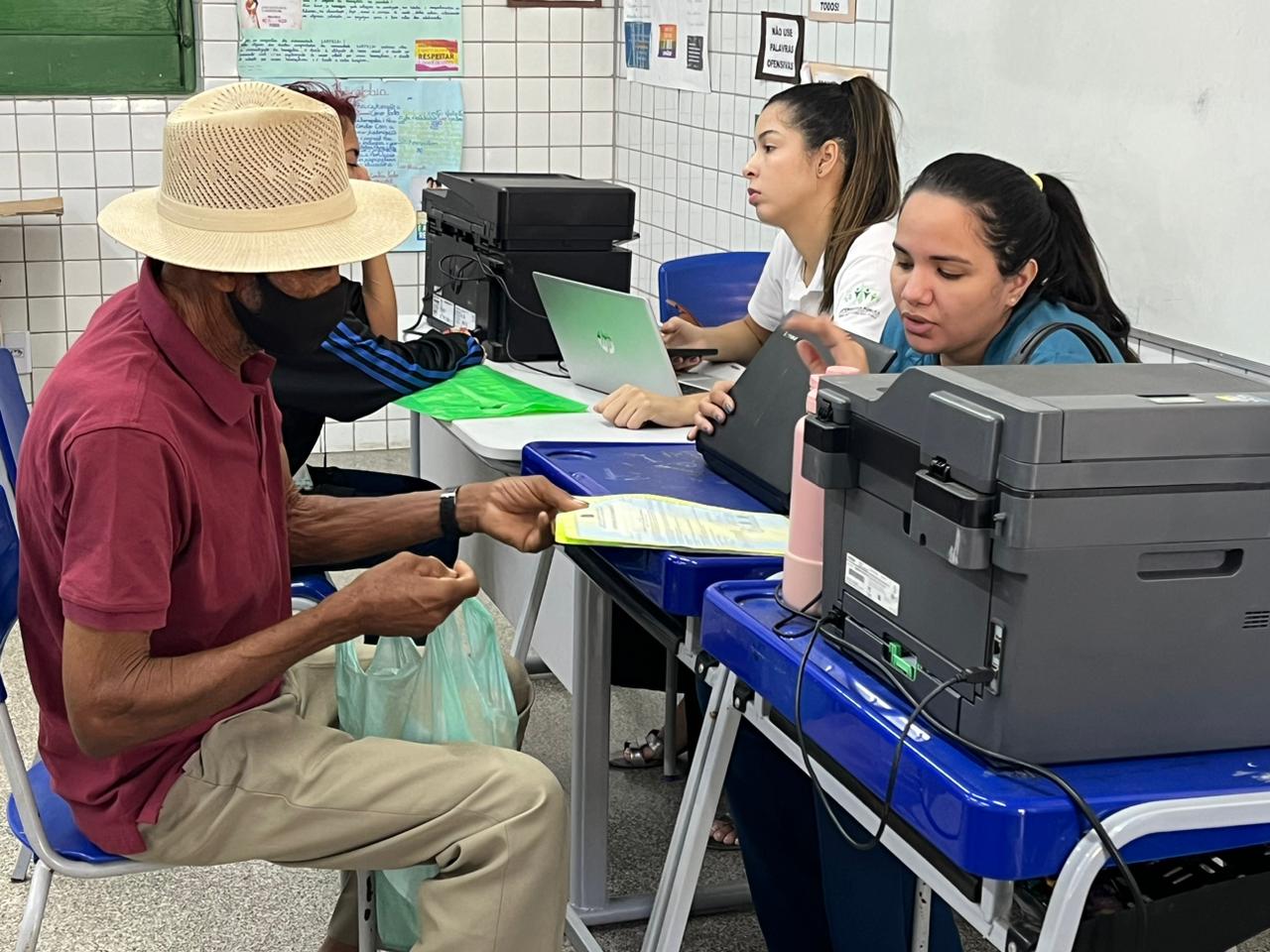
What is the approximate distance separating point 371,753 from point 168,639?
28 centimetres

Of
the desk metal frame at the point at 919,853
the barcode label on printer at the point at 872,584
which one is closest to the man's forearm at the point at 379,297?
the desk metal frame at the point at 919,853

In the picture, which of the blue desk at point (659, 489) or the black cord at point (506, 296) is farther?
the black cord at point (506, 296)

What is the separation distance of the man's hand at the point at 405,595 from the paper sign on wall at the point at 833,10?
2.26 m

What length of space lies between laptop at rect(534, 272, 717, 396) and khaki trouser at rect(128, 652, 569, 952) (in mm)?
941

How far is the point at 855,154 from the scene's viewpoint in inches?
111

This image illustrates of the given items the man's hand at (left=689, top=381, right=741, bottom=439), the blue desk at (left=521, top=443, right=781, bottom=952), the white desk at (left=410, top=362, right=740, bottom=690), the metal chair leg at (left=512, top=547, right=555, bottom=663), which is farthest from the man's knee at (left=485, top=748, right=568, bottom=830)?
the metal chair leg at (left=512, top=547, right=555, bottom=663)

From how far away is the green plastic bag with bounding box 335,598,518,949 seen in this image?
195cm

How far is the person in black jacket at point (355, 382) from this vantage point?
8.75 ft

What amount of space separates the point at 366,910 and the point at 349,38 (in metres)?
3.71

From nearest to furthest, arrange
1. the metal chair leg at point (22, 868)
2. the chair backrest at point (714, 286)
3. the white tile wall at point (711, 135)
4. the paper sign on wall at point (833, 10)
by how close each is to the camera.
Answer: the metal chair leg at point (22, 868) < the chair backrest at point (714, 286) < the paper sign on wall at point (833, 10) < the white tile wall at point (711, 135)

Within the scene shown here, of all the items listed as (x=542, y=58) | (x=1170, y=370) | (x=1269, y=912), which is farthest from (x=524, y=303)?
(x=542, y=58)

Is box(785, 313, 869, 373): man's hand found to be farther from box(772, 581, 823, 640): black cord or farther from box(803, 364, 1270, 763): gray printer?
box(803, 364, 1270, 763): gray printer

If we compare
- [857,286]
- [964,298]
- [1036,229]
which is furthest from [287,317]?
[857,286]

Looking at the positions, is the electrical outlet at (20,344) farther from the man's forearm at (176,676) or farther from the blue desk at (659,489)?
the man's forearm at (176,676)
